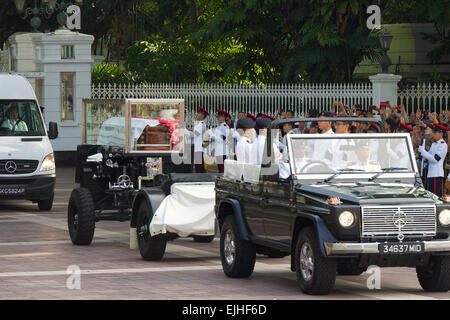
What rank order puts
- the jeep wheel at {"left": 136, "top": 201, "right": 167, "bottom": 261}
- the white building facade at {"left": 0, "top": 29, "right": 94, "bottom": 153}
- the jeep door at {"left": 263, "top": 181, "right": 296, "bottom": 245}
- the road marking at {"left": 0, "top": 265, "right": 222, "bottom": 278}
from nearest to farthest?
the jeep door at {"left": 263, "top": 181, "right": 296, "bottom": 245}, the road marking at {"left": 0, "top": 265, "right": 222, "bottom": 278}, the jeep wheel at {"left": 136, "top": 201, "right": 167, "bottom": 261}, the white building facade at {"left": 0, "top": 29, "right": 94, "bottom": 153}

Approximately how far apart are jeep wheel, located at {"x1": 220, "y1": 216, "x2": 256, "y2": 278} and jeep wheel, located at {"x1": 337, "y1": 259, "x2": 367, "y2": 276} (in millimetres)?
1013

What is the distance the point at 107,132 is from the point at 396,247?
24.5 ft

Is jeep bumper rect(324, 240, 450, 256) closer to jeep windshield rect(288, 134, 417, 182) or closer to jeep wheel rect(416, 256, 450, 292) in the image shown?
jeep wheel rect(416, 256, 450, 292)

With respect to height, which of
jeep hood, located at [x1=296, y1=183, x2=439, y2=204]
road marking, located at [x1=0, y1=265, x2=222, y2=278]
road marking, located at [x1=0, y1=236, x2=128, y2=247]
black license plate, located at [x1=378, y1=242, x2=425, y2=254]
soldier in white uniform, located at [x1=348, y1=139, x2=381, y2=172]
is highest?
soldier in white uniform, located at [x1=348, y1=139, x2=381, y2=172]

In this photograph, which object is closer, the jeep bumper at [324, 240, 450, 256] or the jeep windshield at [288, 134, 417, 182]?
the jeep bumper at [324, 240, 450, 256]

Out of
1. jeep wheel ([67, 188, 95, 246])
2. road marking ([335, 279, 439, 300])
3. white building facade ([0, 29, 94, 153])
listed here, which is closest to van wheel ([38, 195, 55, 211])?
jeep wheel ([67, 188, 95, 246])

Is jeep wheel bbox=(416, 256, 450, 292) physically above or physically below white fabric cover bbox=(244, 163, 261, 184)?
below

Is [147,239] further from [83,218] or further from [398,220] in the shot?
[398,220]

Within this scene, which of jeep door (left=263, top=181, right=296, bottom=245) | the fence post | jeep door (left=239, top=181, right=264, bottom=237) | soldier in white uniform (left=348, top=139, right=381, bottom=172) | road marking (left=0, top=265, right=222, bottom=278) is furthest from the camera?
the fence post

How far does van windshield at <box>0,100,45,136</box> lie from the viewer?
21812 mm

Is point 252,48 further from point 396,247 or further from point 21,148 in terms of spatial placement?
point 396,247

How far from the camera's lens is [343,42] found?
101 ft

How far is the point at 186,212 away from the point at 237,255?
1733 millimetres
